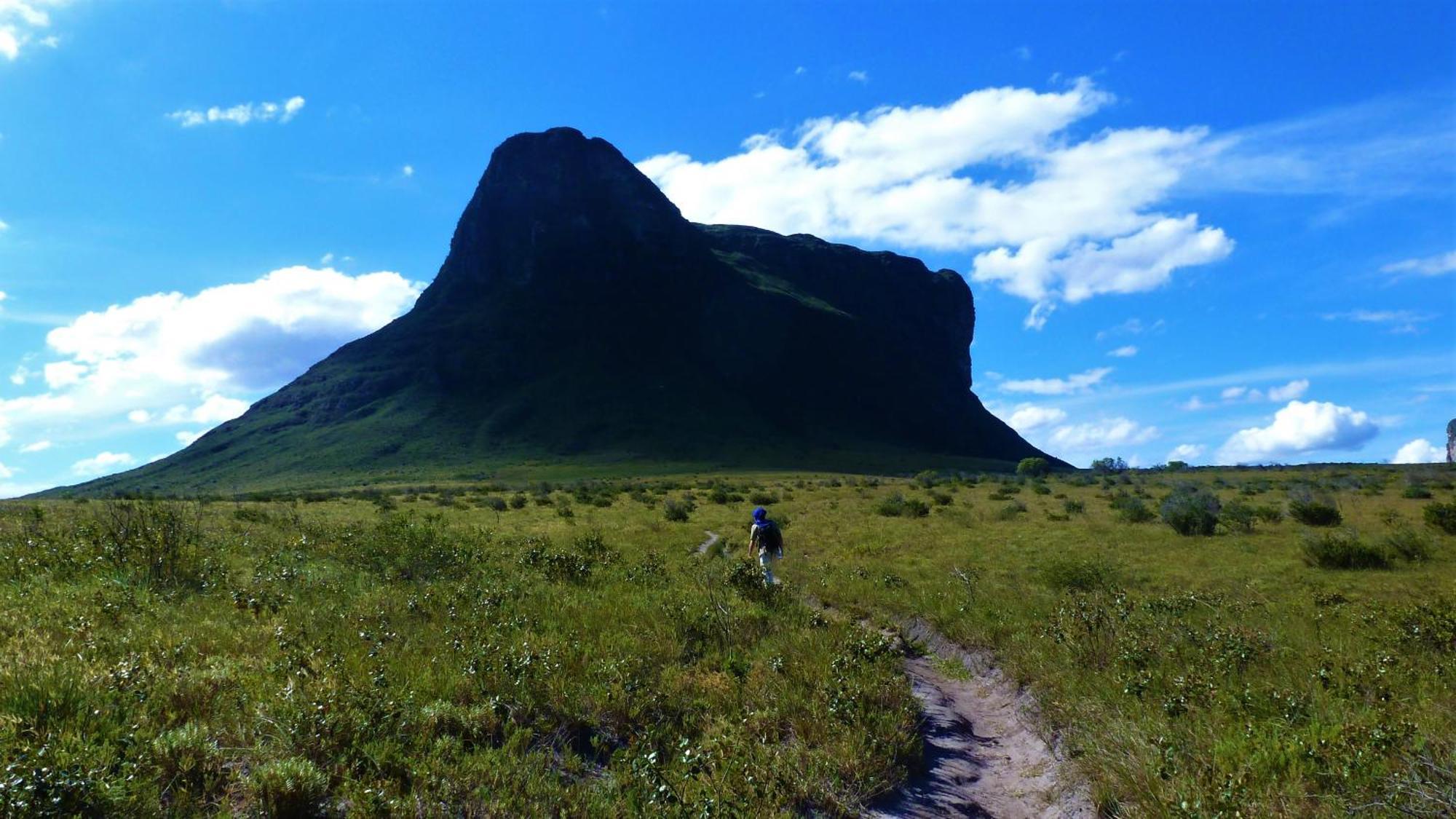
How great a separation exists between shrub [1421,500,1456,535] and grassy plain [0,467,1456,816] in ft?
31.2

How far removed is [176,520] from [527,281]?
18706 centimetres

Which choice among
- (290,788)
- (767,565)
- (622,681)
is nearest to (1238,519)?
(767,565)

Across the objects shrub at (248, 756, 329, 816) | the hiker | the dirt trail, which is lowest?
the dirt trail

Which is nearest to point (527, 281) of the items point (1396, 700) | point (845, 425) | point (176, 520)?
point (845, 425)

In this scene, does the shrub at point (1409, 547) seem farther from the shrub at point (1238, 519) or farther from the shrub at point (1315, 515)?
the shrub at point (1315, 515)

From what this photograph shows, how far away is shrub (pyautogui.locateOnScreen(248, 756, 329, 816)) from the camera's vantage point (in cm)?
507

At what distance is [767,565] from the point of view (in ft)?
51.0

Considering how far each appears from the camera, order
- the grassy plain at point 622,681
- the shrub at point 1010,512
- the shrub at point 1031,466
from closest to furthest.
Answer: the grassy plain at point 622,681, the shrub at point 1010,512, the shrub at point 1031,466

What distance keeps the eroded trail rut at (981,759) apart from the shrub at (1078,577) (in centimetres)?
689

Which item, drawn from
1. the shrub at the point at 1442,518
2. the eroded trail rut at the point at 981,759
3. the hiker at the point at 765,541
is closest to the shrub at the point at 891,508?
the shrub at the point at 1442,518

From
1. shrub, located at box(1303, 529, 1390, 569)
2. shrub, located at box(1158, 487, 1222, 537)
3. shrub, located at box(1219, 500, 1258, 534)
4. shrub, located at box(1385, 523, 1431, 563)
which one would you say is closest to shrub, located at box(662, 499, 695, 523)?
shrub, located at box(1158, 487, 1222, 537)

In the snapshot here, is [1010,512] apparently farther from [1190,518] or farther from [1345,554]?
[1345,554]

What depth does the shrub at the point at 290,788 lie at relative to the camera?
507 cm

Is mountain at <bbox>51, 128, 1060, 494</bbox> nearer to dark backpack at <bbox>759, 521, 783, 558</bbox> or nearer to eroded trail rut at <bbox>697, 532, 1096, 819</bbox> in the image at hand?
dark backpack at <bbox>759, 521, 783, 558</bbox>
